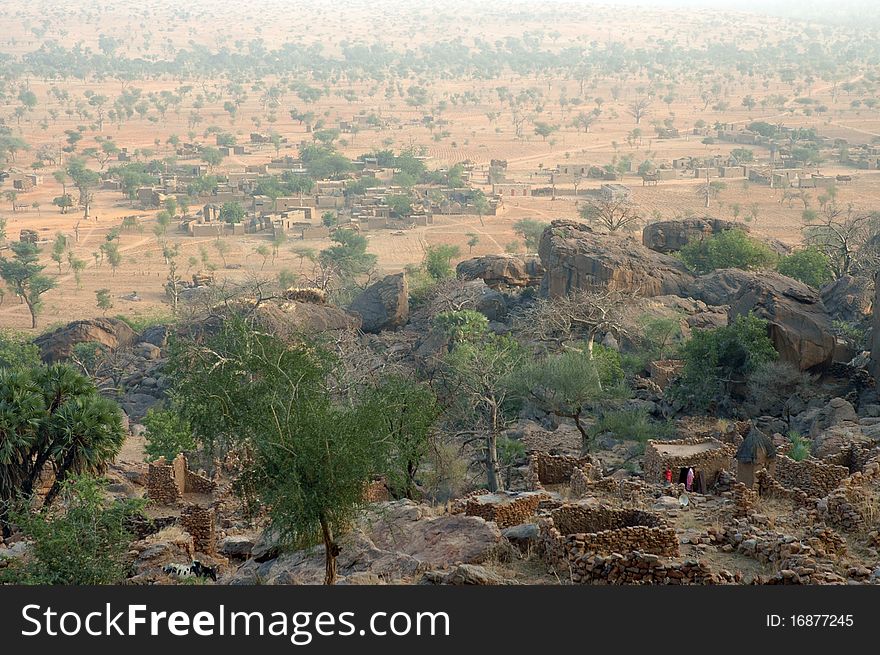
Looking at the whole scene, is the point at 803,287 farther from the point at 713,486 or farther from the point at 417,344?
the point at 713,486

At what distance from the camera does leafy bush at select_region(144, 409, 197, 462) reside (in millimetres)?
25016

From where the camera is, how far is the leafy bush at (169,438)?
25016 millimetres

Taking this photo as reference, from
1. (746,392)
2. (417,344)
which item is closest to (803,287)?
(746,392)

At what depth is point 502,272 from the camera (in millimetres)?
39594

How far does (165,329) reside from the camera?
128 feet

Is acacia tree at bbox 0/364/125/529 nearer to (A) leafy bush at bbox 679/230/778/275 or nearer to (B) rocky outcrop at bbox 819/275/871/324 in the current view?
(B) rocky outcrop at bbox 819/275/871/324

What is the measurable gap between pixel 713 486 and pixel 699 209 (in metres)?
48.9

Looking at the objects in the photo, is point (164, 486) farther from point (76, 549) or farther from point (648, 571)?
point (648, 571)

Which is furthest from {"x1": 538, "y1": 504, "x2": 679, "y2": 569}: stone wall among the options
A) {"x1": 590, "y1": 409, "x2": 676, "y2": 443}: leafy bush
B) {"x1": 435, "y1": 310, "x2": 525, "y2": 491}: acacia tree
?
{"x1": 590, "y1": 409, "x2": 676, "y2": 443}: leafy bush

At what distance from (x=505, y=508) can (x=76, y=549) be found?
5686mm

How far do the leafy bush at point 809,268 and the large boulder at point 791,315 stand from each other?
17.0ft

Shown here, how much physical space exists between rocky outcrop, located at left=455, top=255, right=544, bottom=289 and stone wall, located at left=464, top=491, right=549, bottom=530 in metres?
23.0

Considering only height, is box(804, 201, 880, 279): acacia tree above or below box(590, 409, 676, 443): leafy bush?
above

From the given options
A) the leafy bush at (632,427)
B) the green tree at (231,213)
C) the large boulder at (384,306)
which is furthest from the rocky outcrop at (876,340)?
the green tree at (231,213)
